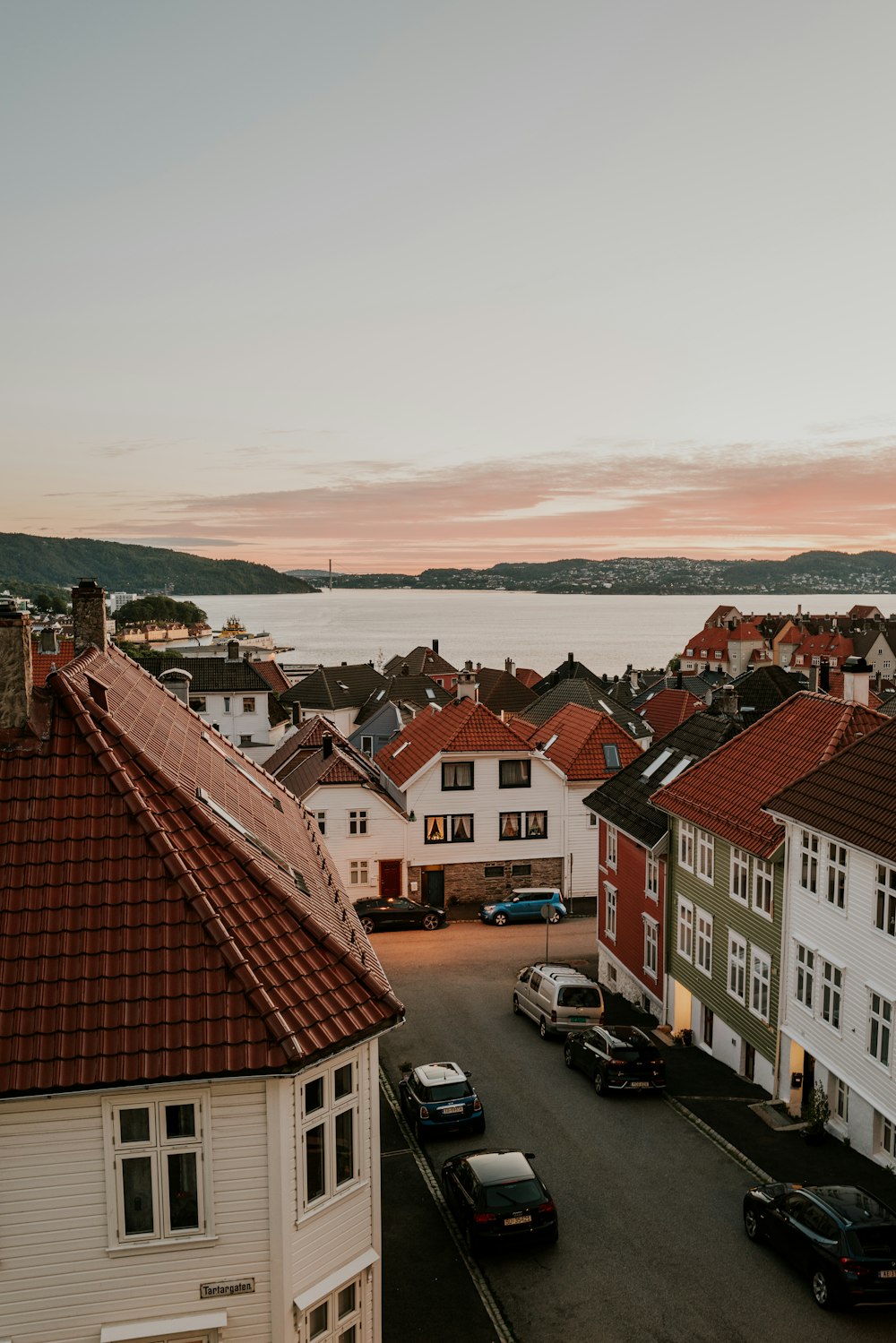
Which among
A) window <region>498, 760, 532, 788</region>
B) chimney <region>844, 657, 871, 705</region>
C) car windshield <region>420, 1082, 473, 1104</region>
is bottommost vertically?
car windshield <region>420, 1082, 473, 1104</region>

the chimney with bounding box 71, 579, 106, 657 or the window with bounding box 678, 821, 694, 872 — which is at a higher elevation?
the chimney with bounding box 71, 579, 106, 657

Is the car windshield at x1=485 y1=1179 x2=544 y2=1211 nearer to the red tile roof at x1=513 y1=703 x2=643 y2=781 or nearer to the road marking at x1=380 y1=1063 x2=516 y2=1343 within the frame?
the road marking at x1=380 y1=1063 x2=516 y2=1343

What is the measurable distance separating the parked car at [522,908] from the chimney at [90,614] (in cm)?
2146

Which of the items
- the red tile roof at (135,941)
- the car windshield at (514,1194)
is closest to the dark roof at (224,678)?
the car windshield at (514,1194)

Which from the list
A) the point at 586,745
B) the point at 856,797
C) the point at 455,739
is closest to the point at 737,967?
the point at 856,797

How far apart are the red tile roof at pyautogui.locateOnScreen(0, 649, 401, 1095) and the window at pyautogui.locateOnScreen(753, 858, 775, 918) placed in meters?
13.5

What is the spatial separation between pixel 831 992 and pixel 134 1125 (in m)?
15.0

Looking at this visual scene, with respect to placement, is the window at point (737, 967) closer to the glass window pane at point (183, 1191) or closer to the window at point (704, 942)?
the window at point (704, 942)

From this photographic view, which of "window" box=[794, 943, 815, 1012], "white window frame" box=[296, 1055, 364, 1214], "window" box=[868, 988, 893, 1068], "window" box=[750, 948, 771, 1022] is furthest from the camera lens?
"window" box=[750, 948, 771, 1022]

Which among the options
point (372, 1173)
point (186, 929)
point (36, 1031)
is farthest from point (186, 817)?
point (372, 1173)

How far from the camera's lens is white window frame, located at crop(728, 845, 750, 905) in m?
24.3

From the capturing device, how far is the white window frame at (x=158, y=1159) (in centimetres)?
1043

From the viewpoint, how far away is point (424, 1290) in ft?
51.5

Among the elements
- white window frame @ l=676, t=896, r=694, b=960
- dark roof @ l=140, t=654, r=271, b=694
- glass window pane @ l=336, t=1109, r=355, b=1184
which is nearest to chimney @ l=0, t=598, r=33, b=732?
glass window pane @ l=336, t=1109, r=355, b=1184
